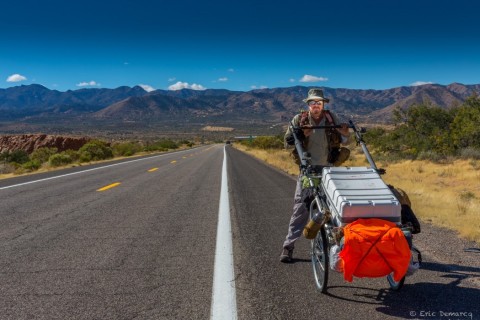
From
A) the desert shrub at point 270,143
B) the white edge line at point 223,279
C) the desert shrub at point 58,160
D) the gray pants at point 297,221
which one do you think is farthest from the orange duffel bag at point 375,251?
the desert shrub at point 270,143

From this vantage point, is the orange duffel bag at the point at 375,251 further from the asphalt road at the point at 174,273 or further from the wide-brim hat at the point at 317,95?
the wide-brim hat at the point at 317,95

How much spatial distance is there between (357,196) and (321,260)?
853mm

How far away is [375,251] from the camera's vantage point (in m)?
3.67

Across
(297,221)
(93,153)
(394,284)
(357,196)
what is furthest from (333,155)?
(93,153)

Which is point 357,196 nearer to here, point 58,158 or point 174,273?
point 174,273

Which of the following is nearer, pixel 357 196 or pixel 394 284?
pixel 357 196

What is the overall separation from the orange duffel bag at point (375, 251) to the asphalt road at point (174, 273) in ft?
1.47

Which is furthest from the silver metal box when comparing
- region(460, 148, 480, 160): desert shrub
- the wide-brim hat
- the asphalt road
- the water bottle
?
region(460, 148, 480, 160): desert shrub

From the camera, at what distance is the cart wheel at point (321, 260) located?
4.25 metres

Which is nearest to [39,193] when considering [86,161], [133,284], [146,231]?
[146,231]

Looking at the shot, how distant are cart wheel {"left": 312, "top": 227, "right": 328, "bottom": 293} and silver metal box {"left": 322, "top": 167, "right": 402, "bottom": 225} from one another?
12.0 inches

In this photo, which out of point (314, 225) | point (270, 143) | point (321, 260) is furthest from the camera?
point (270, 143)

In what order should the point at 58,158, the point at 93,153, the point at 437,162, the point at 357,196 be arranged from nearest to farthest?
the point at 357,196
the point at 437,162
the point at 58,158
the point at 93,153

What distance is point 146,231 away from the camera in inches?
275
